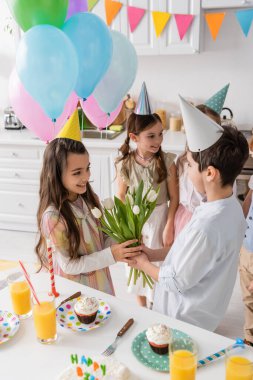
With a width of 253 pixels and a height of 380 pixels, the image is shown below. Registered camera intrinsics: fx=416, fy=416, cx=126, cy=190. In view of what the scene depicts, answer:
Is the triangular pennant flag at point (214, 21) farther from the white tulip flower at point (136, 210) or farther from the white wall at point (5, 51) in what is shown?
the white tulip flower at point (136, 210)

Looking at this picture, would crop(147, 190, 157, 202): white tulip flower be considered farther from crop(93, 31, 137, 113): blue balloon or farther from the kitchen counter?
the kitchen counter

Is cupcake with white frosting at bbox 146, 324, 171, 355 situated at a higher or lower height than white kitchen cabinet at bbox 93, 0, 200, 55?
lower

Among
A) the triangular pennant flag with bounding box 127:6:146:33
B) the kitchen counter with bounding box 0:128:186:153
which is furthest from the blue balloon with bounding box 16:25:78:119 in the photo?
the triangular pennant flag with bounding box 127:6:146:33

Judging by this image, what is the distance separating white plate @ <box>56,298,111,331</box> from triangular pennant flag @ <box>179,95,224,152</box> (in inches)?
25.0

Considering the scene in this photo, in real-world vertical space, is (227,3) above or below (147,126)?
above

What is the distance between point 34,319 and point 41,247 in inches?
23.5

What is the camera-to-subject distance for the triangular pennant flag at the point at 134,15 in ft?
10.4

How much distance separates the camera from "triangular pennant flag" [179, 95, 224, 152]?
4.46 feet

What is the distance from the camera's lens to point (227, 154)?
4.47ft

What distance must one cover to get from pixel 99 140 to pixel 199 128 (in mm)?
2090

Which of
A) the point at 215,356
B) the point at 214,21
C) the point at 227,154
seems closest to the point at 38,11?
the point at 227,154

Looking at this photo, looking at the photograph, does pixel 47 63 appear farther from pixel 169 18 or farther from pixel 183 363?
pixel 169 18

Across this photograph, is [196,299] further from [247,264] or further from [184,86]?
[184,86]

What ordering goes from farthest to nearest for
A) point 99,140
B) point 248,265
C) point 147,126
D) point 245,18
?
point 99,140
point 245,18
point 147,126
point 248,265
